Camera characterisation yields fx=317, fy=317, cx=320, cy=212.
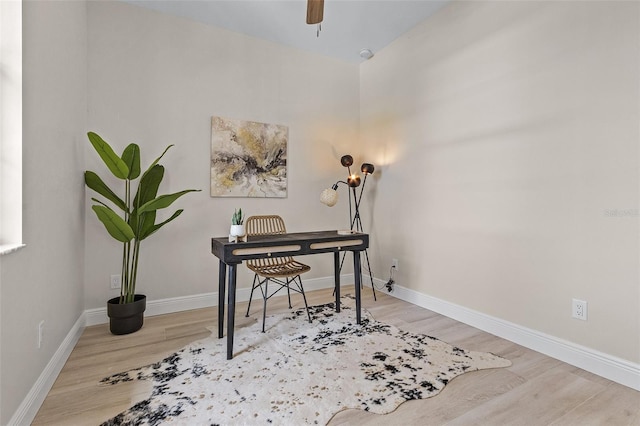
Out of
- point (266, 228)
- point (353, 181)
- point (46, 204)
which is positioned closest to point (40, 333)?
point (46, 204)

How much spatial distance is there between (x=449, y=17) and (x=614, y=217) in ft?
7.33

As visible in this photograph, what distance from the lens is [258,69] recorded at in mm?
3520

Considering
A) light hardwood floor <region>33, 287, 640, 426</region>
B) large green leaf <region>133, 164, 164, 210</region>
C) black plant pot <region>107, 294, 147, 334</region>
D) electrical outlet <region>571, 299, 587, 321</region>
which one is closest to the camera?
light hardwood floor <region>33, 287, 640, 426</region>

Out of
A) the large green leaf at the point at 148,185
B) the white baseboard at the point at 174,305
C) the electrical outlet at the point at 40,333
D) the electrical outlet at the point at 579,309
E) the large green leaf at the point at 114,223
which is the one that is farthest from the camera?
the white baseboard at the point at 174,305

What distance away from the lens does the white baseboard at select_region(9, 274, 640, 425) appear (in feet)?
5.60

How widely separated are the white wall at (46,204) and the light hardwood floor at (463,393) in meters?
0.22

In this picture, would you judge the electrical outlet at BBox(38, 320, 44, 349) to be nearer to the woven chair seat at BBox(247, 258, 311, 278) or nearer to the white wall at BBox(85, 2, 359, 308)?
the white wall at BBox(85, 2, 359, 308)

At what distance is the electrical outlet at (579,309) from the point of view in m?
2.08

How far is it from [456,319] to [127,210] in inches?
118

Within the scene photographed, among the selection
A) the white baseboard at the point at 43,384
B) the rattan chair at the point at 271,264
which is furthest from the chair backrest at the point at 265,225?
the white baseboard at the point at 43,384

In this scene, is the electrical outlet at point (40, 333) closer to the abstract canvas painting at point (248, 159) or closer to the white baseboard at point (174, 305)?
the white baseboard at point (174, 305)

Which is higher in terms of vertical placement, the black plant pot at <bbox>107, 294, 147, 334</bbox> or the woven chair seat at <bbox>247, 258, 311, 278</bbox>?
the woven chair seat at <bbox>247, 258, 311, 278</bbox>

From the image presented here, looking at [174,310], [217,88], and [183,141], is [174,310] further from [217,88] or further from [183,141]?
[217,88]

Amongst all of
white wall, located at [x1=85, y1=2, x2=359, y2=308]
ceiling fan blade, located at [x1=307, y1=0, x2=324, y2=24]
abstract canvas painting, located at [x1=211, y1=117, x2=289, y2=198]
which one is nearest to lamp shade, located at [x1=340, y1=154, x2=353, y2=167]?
white wall, located at [x1=85, y1=2, x2=359, y2=308]
